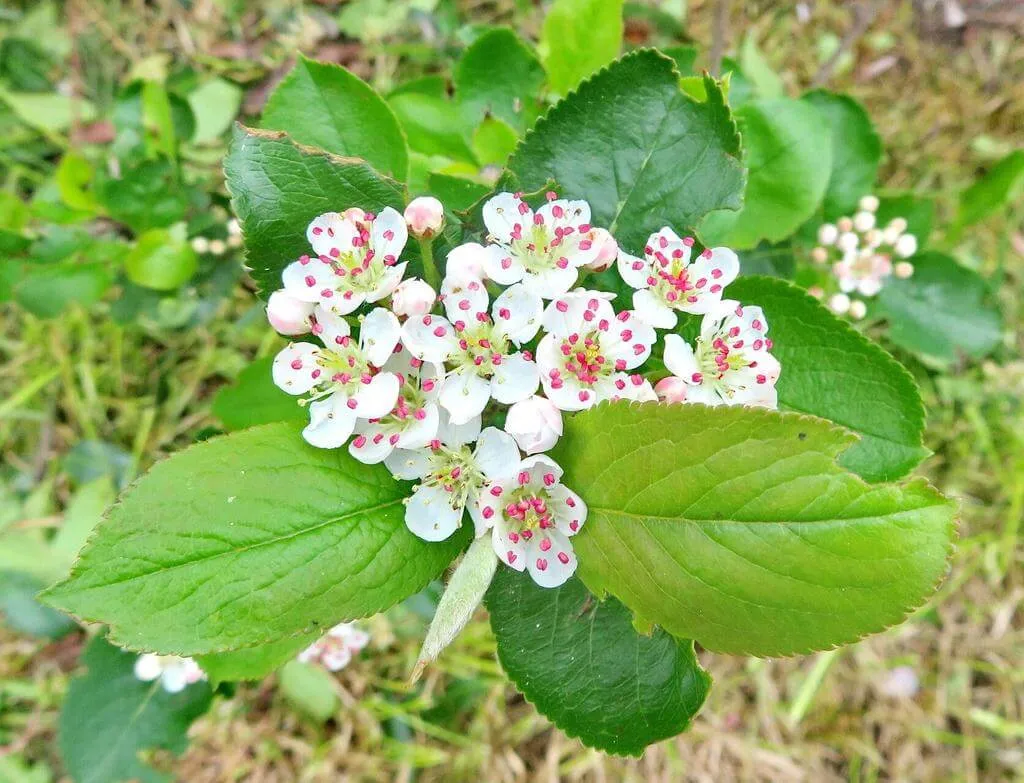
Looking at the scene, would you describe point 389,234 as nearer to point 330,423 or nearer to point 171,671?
point 330,423

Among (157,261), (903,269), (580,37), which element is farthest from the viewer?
(903,269)

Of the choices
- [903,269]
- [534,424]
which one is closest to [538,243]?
[534,424]

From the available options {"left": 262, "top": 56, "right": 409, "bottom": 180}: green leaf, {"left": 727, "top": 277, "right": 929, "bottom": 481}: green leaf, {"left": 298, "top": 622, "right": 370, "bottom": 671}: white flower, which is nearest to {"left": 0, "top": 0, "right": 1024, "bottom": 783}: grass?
{"left": 298, "top": 622, "right": 370, "bottom": 671}: white flower

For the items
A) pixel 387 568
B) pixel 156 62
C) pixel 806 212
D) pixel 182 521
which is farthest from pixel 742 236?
pixel 156 62

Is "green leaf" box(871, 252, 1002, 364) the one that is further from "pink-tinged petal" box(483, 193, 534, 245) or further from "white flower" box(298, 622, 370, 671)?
"white flower" box(298, 622, 370, 671)

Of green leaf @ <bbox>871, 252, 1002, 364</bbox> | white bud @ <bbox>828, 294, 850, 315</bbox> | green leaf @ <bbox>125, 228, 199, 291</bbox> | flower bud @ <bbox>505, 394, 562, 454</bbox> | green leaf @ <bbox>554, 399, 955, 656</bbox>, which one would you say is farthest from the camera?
green leaf @ <bbox>871, 252, 1002, 364</bbox>

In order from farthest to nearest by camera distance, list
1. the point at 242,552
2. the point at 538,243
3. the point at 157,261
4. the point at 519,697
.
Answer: the point at 519,697 → the point at 157,261 → the point at 538,243 → the point at 242,552
